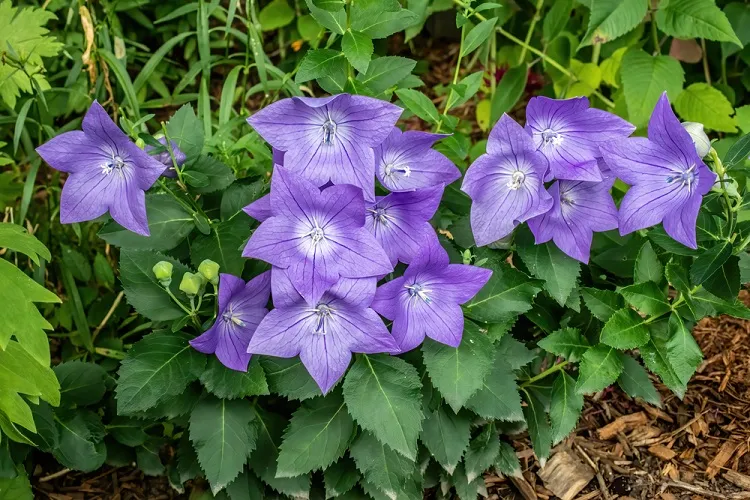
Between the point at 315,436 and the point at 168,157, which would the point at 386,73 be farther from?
the point at 315,436

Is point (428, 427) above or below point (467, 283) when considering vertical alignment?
below

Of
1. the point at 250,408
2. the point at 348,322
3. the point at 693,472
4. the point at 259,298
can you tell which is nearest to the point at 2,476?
the point at 250,408

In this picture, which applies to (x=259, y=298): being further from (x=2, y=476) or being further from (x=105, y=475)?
(x=105, y=475)

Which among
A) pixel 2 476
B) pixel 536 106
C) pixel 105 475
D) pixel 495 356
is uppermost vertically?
pixel 536 106

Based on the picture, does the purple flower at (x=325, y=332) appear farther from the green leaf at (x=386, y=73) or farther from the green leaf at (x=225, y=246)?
the green leaf at (x=386, y=73)

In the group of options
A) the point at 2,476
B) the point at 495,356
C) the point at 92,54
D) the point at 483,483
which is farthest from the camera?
the point at 92,54

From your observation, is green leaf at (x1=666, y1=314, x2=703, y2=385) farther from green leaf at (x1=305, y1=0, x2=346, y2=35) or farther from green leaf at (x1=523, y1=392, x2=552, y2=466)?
green leaf at (x1=305, y1=0, x2=346, y2=35)

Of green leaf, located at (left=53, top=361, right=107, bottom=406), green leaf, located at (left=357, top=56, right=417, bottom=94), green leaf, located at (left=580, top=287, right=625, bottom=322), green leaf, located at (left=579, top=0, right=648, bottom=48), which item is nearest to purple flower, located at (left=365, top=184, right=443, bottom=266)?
green leaf, located at (left=357, top=56, right=417, bottom=94)
